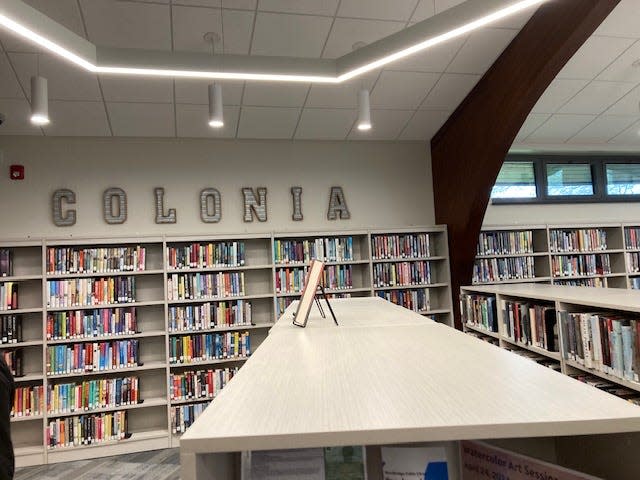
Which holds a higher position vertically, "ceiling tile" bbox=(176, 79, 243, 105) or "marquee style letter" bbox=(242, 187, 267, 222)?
"ceiling tile" bbox=(176, 79, 243, 105)

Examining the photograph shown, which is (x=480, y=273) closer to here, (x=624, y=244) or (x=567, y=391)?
(x=624, y=244)

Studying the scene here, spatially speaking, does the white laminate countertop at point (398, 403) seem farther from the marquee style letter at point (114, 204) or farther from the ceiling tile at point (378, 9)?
the marquee style letter at point (114, 204)

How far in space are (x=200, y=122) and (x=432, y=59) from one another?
210 centimetres

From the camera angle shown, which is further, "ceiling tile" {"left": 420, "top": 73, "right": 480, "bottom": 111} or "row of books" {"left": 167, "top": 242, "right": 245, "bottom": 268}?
"row of books" {"left": 167, "top": 242, "right": 245, "bottom": 268}

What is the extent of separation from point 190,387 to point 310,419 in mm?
3385

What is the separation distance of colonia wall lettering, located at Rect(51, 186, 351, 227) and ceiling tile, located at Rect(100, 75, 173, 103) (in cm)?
88

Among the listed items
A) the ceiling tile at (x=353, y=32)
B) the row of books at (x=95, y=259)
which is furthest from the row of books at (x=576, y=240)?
the row of books at (x=95, y=259)

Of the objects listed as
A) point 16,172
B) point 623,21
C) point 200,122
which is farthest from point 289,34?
point 16,172

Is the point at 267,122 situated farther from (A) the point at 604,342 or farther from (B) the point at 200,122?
(A) the point at 604,342

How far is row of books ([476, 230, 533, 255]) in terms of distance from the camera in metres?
4.27

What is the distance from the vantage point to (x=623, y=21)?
2.92 meters

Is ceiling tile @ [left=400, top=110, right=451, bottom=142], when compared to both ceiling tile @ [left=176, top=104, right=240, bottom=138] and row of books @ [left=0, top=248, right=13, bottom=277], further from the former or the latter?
row of books @ [left=0, top=248, right=13, bottom=277]

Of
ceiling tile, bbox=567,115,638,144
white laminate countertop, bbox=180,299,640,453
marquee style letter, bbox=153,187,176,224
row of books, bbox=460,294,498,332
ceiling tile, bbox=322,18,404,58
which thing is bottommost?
row of books, bbox=460,294,498,332

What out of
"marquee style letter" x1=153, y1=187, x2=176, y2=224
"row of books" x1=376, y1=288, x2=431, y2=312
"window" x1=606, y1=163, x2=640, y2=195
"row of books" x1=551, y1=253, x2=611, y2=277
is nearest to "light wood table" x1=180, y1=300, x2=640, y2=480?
"row of books" x1=376, y1=288, x2=431, y2=312
